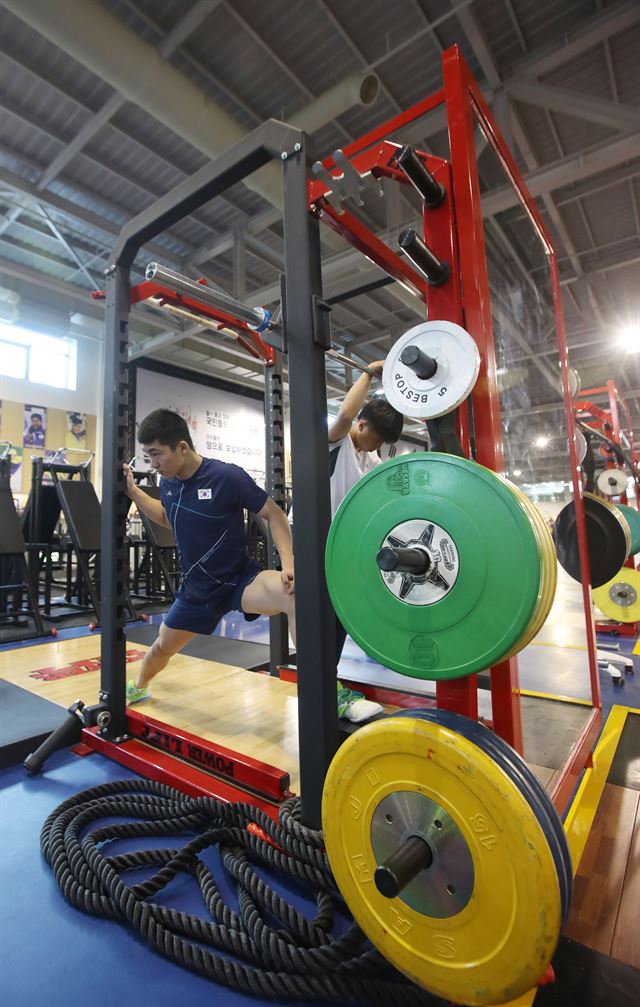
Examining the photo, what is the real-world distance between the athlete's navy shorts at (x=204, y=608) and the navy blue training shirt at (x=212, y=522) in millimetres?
24

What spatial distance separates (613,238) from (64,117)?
253 inches

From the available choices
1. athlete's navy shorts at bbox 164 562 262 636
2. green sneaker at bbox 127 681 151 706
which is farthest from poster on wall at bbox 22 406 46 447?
athlete's navy shorts at bbox 164 562 262 636

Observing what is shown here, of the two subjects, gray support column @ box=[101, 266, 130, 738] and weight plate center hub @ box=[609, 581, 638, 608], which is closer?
gray support column @ box=[101, 266, 130, 738]

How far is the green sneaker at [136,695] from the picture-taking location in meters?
2.46

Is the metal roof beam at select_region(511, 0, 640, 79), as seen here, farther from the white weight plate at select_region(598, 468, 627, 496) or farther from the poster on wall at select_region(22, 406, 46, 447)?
the poster on wall at select_region(22, 406, 46, 447)

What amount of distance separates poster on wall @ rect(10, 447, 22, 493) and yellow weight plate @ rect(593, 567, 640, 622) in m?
8.59

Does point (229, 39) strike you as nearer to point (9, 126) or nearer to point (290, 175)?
point (9, 126)

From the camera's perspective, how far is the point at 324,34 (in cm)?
364

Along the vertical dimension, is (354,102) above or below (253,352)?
above

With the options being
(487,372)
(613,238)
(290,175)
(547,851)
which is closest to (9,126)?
(290,175)

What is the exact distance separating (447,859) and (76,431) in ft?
32.0

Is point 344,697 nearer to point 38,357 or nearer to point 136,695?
point 136,695

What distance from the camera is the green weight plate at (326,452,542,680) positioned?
0.79 m

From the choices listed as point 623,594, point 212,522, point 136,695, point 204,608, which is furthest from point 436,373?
point 623,594
